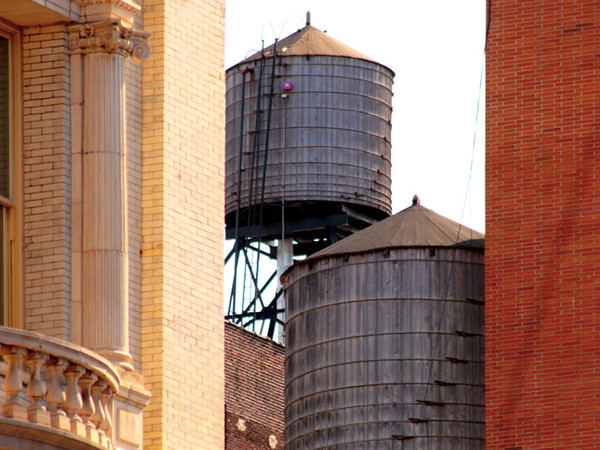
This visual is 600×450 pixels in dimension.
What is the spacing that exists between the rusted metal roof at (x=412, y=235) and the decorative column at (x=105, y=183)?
1947 cm

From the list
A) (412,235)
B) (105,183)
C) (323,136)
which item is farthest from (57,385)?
(323,136)

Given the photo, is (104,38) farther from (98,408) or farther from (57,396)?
(57,396)

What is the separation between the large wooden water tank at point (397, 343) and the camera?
38.1 m

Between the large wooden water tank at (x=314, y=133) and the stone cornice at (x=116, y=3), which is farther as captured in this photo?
the large wooden water tank at (x=314, y=133)

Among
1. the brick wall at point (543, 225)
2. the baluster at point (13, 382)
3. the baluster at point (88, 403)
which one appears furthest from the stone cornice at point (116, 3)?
the brick wall at point (543, 225)

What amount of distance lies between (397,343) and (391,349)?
0.17m

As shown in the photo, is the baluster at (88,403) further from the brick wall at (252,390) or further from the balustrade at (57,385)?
the brick wall at (252,390)

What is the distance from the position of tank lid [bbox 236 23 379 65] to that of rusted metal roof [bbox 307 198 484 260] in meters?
13.4

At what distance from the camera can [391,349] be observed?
38625 millimetres

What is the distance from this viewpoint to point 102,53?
64.8 ft

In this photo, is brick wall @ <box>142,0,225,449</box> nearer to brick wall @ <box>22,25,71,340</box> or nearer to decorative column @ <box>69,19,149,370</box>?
decorative column @ <box>69,19,149,370</box>

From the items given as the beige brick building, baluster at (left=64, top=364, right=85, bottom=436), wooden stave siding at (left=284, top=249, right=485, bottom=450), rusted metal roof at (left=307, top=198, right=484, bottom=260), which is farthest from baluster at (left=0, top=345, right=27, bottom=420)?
rusted metal roof at (left=307, top=198, right=484, bottom=260)

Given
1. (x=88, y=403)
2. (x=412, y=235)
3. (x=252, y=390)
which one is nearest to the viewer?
(x=88, y=403)

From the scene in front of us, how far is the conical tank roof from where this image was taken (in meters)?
53.9
